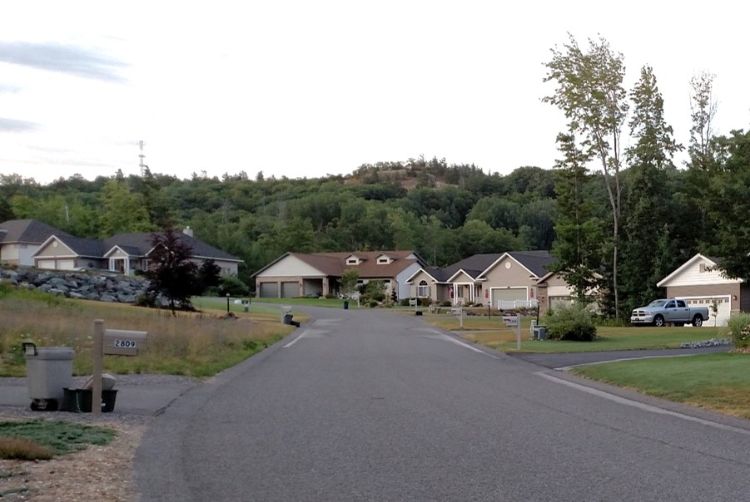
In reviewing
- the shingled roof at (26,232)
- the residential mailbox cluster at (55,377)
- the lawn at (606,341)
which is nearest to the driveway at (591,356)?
the lawn at (606,341)

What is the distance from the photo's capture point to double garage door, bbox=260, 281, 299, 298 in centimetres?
10512

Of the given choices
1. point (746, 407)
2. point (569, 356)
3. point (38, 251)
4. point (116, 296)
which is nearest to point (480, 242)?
point (38, 251)

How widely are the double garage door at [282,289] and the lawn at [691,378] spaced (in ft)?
267

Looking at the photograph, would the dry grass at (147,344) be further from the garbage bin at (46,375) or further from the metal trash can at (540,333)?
the metal trash can at (540,333)

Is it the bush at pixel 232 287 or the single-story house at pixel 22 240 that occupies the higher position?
the single-story house at pixel 22 240

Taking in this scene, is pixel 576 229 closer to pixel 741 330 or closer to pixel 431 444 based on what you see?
pixel 741 330

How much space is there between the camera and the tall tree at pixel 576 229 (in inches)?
2472

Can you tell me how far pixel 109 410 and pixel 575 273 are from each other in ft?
171

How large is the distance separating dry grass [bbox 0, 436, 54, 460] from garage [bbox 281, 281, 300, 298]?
311 feet

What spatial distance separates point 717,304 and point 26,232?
65.5 metres

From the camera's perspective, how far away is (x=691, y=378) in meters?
19.2

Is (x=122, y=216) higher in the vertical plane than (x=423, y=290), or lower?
higher

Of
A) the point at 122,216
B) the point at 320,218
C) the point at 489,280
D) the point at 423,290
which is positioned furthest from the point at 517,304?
the point at 320,218

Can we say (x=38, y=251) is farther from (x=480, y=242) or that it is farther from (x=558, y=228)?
(x=480, y=242)
